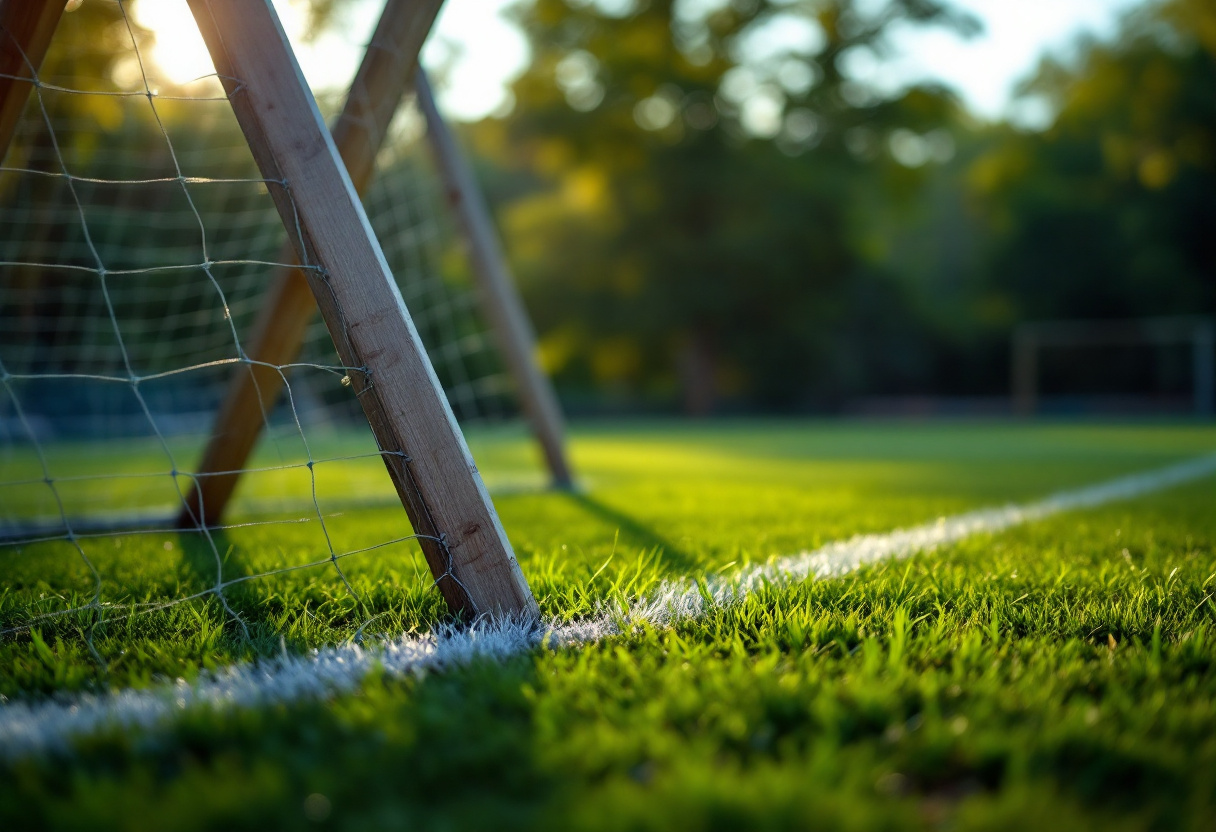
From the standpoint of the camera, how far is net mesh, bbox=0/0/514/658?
1.93 metres

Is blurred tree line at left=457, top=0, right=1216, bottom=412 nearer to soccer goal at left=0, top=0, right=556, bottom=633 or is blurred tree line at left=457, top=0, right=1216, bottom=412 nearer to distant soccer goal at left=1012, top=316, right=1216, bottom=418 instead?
distant soccer goal at left=1012, top=316, right=1216, bottom=418

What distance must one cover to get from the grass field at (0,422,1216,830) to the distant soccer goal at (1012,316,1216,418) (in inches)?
829

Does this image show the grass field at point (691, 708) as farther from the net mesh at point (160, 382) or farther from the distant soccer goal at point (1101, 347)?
the distant soccer goal at point (1101, 347)

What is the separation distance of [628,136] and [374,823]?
22.2 m

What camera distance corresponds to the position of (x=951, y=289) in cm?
3097

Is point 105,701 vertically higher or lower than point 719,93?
lower

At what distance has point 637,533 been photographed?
309 cm

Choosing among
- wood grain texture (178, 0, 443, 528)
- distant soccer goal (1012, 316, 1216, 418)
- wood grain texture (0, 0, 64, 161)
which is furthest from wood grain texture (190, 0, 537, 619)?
distant soccer goal (1012, 316, 1216, 418)

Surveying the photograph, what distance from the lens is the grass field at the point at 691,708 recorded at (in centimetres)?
92

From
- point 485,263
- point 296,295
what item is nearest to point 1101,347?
point 485,263

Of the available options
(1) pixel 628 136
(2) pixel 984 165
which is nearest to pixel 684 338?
(1) pixel 628 136

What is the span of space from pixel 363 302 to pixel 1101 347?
2508cm

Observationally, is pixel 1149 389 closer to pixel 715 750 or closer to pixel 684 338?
pixel 684 338

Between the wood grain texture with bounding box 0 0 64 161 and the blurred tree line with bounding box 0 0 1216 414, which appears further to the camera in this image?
the blurred tree line with bounding box 0 0 1216 414
